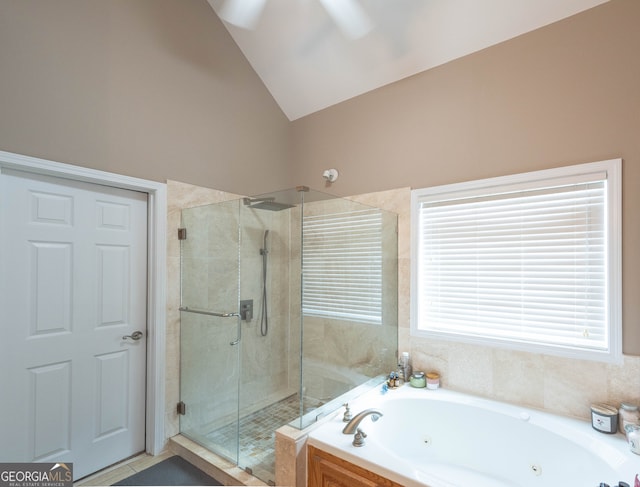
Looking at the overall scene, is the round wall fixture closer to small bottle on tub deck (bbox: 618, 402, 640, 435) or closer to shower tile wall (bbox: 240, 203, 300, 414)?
shower tile wall (bbox: 240, 203, 300, 414)

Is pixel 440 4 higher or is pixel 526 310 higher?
pixel 440 4

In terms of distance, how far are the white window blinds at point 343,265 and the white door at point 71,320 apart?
1.24 meters

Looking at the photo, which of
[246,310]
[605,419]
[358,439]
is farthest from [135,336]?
[605,419]

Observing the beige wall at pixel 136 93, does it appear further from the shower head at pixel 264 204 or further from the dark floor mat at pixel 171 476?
the dark floor mat at pixel 171 476

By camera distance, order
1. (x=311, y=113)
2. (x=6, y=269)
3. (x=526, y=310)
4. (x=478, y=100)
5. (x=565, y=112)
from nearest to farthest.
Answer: (x=6, y=269) < (x=565, y=112) < (x=526, y=310) < (x=478, y=100) < (x=311, y=113)

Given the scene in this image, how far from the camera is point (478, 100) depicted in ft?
7.39

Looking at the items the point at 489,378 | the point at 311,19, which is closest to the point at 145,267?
the point at 311,19

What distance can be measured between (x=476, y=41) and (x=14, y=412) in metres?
3.62

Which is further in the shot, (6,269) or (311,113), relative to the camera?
(311,113)

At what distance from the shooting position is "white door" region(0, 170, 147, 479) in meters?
1.83

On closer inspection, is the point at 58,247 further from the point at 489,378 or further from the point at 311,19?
the point at 489,378

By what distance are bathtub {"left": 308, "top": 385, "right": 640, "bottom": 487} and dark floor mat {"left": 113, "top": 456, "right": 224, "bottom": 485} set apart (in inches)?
36.7

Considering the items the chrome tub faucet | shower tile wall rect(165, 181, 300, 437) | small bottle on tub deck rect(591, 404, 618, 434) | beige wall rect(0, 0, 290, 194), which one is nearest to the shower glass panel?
shower tile wall rect(165, 181, 300, 437)

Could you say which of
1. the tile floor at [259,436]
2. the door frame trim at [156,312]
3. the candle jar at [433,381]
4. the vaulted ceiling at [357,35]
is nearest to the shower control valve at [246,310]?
the door frame trim at [156,312]
